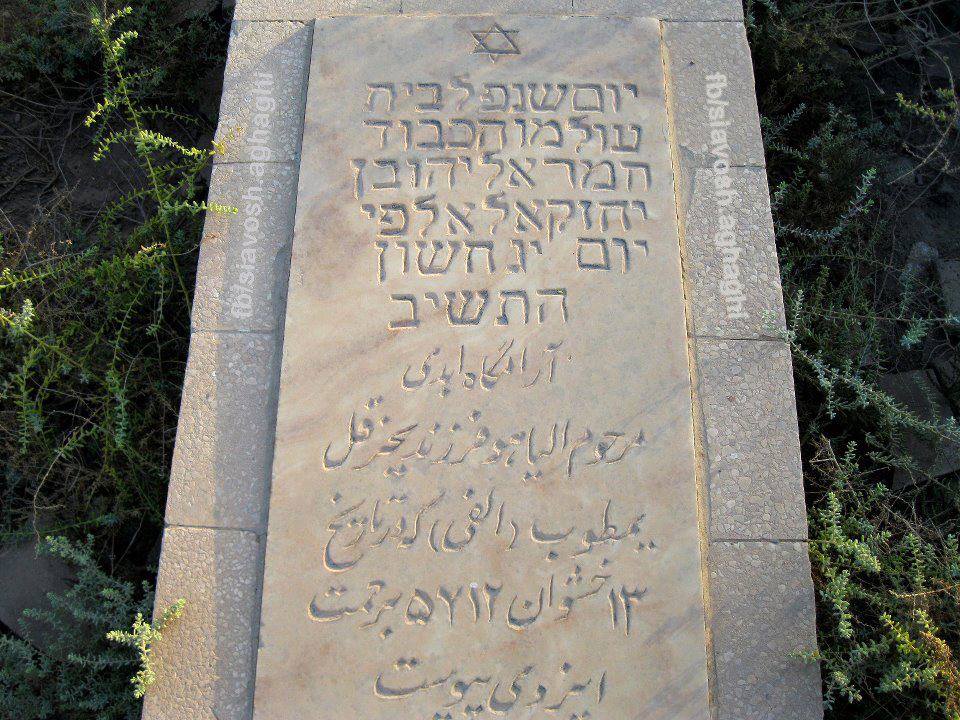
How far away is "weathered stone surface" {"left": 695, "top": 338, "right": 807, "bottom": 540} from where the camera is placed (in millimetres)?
2723

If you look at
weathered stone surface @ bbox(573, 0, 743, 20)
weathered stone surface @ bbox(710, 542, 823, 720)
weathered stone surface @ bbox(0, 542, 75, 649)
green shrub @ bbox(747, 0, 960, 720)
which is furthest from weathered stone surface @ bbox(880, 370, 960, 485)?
weathered stone surface @ bbox(0, 542, 75, 649)

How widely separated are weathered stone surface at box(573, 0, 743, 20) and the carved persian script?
0.13 metres

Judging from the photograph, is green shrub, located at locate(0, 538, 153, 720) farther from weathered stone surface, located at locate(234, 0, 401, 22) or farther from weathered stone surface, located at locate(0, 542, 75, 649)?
weathered stone surface, located at locate(234, 0, 401, 22)

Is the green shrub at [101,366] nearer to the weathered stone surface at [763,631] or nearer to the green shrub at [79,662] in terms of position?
the green shrub at [79,662]

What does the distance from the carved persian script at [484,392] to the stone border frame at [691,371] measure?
11cm

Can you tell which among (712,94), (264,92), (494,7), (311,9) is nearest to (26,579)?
(264,92)

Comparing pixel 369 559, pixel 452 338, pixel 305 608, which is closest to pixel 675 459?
pixel 452 338

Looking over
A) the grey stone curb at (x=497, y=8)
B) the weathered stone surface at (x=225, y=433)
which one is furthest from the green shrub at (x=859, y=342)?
the weathered stone surface at (x=225, y=433)

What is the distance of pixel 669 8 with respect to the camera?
133 inches

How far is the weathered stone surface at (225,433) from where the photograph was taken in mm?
2764

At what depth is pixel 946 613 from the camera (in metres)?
2.72

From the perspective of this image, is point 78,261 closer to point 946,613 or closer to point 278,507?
point 278,507

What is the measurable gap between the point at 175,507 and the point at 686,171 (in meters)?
2.28

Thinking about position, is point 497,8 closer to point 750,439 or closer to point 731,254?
point 731,254
